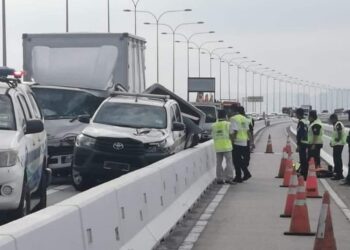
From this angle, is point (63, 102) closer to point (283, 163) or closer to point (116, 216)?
point (283, 163)

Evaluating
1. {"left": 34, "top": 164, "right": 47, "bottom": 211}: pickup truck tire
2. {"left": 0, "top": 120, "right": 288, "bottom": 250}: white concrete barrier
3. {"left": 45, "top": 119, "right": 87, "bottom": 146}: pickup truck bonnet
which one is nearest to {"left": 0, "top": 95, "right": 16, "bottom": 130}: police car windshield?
{"left": 34, "top": 164, "right": 47, "bottom": 211}: pickup truck tire

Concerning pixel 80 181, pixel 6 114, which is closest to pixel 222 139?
pixel 80 181

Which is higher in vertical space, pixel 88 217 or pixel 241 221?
pixel 88 217

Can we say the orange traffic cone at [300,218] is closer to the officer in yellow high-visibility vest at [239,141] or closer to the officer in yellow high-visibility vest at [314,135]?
the officer in yellow high-visibility vest at [239,141]

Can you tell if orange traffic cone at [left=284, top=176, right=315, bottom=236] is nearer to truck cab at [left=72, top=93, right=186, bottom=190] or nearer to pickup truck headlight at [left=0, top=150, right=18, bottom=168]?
pickup truck headlight at [left=0, top=150, right=18, bottom=168]

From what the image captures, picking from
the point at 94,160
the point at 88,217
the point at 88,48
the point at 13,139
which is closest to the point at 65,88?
the point at 88,48

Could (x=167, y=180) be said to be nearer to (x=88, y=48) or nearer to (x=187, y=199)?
(x=187, y=199)

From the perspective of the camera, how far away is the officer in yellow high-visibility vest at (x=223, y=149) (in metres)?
19.6

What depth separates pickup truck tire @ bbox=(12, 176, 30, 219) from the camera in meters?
10.6

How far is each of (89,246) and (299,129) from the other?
16.0m

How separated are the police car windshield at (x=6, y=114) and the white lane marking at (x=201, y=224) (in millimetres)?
2757

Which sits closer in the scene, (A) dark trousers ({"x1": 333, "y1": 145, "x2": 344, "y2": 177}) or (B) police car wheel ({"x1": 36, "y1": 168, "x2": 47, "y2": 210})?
(B) police car wheel ({"x1": 36, "y1": 168, "x2": 47, "y2": 210})

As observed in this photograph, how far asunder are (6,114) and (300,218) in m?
4.17

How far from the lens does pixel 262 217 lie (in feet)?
44.4
